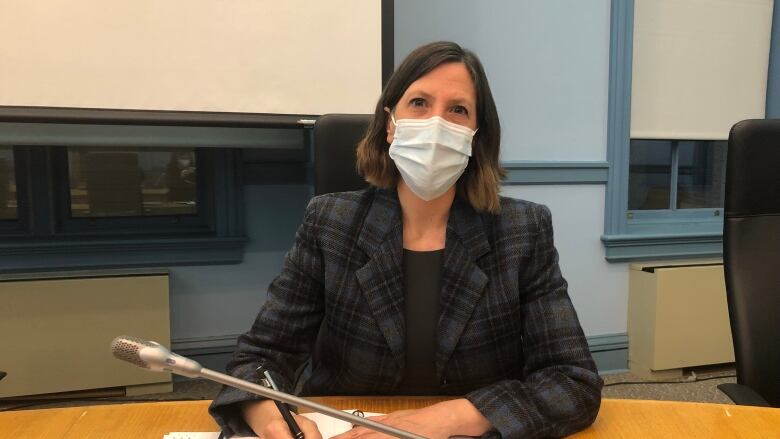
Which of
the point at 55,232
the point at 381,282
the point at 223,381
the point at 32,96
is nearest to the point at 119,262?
the point at 55,232

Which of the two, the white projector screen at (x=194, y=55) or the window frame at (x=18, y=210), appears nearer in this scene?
the white projector screen at (x=194, y=55)

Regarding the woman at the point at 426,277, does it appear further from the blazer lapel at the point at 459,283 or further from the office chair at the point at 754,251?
the office chair at the point at 754,251

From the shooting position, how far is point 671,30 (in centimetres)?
241

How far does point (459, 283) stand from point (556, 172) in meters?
1.44

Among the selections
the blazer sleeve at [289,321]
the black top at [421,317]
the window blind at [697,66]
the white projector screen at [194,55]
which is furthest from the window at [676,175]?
the blazer sleeve at [289,321]

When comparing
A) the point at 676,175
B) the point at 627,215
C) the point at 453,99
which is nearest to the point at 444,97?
the point at 453,99

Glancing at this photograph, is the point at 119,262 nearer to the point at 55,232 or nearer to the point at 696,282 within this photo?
the point at 55,232

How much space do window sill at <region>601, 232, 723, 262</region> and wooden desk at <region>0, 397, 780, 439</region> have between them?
1.58m

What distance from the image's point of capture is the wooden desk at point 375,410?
0.76 metres

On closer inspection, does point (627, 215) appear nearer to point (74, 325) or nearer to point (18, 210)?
point (74, 325)

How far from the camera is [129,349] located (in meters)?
0.46

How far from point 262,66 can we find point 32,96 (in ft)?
2.06

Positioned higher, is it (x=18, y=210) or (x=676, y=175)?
(x=676, y=175)

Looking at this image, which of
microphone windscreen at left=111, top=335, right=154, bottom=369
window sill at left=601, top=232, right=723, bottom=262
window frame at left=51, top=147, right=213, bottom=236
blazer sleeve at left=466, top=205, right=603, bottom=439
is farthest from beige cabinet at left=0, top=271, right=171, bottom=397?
window sill at left=601, top=232, right=723, bottom=262
